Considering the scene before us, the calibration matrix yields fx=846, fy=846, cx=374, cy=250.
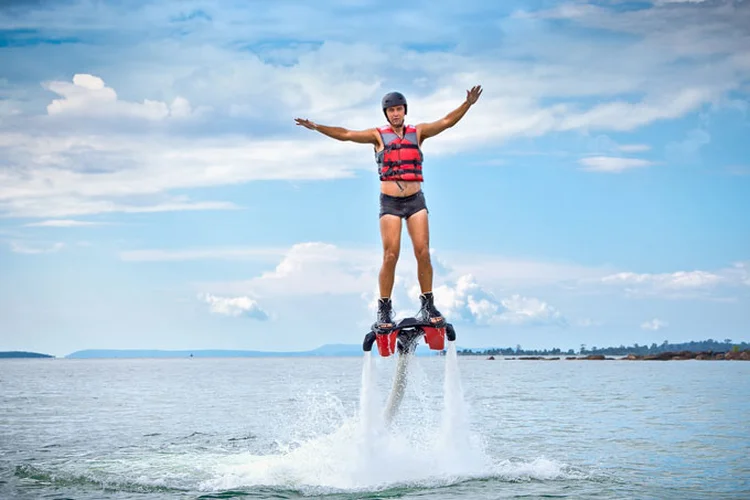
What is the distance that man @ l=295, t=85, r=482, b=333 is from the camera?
15.7 m

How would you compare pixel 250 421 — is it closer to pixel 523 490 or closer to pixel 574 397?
pixel 523 490

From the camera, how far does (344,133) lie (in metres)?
15.5

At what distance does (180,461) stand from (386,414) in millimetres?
7850

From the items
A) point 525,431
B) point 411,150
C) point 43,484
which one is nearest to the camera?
point 411,150

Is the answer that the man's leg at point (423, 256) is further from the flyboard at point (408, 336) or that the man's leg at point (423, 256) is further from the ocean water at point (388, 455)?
the ocean water at point (388, 455)

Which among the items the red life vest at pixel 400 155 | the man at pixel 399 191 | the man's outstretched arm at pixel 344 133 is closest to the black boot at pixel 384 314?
the man at pixel 399 191

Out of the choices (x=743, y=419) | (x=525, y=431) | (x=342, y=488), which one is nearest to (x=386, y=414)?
(x=342, y=488)

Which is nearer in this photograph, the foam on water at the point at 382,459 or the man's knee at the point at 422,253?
the man's knee at the point at 422,253

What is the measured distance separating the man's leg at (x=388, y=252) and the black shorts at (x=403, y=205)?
0.32 ft

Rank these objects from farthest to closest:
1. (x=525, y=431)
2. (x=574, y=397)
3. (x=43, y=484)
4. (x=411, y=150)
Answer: (x=574, y=397), (x=525, y=431), (x=43, y=484), (x=411, y=150)

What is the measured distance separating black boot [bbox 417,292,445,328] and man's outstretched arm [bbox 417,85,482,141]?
3.00 m

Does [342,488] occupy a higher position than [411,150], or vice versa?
[411,150]

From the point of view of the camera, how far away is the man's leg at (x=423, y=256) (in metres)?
15.7

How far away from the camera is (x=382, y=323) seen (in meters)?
15.8
